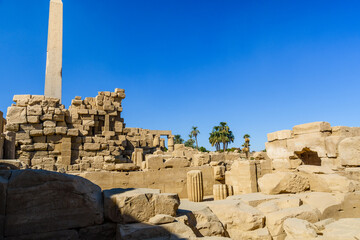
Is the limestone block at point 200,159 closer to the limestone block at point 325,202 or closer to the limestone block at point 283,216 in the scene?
the limestone block at point 325,202

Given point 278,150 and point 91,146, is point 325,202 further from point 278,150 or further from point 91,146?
point 91,146

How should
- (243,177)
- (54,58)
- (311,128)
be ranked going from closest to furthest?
(311,128) → (243,177) → (54,58)

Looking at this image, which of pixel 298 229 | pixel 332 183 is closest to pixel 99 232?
pixel 298 229

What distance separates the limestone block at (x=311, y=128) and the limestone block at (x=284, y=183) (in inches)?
63.7

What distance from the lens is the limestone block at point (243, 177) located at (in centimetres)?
831

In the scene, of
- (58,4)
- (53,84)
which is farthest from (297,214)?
(58,4)

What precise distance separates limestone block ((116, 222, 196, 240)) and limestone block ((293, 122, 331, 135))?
612 cm

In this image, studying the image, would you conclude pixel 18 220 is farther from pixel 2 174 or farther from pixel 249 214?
pixel 249 214

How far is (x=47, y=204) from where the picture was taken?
3.00 metres

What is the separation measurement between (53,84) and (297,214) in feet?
50.1

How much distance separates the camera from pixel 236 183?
868cm

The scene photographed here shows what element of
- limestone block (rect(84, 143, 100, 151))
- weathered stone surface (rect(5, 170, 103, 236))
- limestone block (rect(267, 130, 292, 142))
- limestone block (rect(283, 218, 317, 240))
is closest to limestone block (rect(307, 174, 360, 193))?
limestone block (rect(267, 130, 292, 142))

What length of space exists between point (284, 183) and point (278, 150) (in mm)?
2089

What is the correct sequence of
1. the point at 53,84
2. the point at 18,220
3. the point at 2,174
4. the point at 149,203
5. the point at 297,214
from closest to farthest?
1. the point at 18,220
2. the point at 2,174
3. the point at 149,203
4. the point at 297,214
5. the point at 53,84
